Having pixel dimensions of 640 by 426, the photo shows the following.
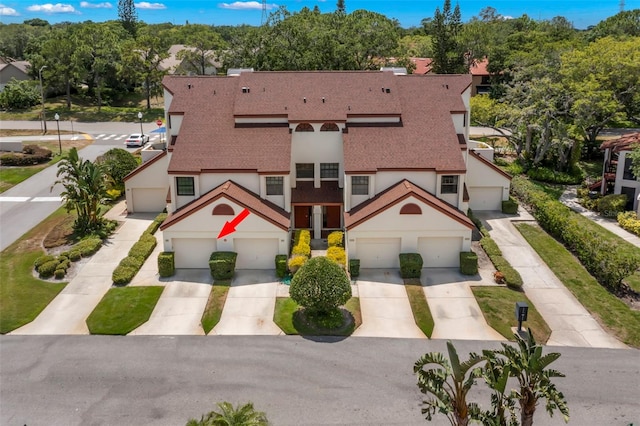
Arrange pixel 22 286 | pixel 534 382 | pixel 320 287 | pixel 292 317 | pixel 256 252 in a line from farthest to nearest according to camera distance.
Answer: pixel 256 252
pixel 22 286
pixel 292 317
pixel 320 287
pixel 534 382

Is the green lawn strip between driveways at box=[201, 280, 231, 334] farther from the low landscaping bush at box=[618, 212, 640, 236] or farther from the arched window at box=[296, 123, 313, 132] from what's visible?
the low landscaping bush at box=[618, 212, 640, 236]

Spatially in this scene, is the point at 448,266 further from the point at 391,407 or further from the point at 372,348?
the point at 391,407

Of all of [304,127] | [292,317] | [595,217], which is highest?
[304,127]

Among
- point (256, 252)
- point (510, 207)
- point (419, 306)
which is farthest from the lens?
point (510, 207)

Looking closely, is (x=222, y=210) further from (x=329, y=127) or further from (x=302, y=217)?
(x=329, y=127)

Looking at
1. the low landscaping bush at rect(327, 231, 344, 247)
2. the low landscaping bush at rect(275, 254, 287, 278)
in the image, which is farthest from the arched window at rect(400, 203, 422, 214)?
the low landscaping bush at rect(275, 254, 287, 278)

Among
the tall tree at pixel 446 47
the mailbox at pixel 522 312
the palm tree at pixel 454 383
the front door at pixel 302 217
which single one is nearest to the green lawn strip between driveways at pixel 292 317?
the mailbox at pixel 522 312

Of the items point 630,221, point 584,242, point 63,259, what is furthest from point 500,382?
point 630,221
